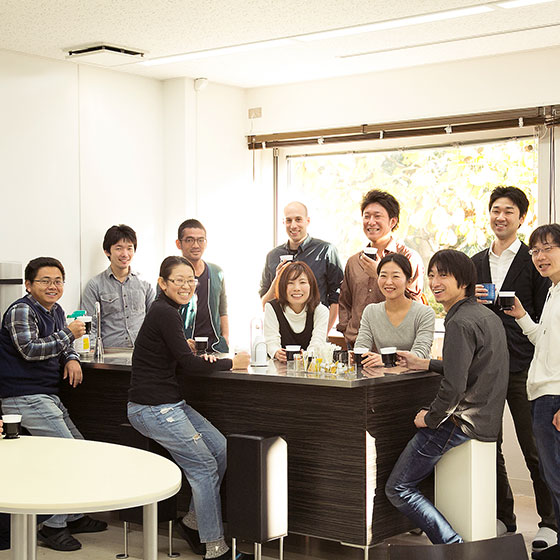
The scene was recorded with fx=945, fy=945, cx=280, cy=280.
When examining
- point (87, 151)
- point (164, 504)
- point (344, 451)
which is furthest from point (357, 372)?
point (87, 151)

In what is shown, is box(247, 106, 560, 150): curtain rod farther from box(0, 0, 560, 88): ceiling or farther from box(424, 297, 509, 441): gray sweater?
box(424, 297, 509, 441): gray sweater

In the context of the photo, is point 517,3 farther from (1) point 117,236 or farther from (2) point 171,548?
(2) point 171,548

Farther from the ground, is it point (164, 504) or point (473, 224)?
point (473, 224)

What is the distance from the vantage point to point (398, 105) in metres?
6.68

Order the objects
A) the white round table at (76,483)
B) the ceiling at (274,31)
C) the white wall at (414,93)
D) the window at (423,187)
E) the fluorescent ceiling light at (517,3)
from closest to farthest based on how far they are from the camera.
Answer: the white round table at (76,483), the fluorescent ceiling light at (517,3), the ceiling at (274,31), the white wall at (414,93), the window at (423,187)

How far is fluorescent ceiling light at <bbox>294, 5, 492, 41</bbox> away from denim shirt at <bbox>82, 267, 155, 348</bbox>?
6.39 ft

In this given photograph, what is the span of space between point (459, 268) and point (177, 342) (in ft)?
4.47

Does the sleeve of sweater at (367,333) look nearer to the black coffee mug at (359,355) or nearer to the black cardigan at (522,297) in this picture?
the black coffee mug at (359,355)

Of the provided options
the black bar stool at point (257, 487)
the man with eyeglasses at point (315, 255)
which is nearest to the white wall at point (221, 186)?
the man with eyeglasses at point (315, 255)

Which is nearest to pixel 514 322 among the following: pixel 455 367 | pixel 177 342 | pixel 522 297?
pixel 522 297

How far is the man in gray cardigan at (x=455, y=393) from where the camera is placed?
411cm

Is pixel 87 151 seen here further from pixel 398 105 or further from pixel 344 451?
pixel 344 451

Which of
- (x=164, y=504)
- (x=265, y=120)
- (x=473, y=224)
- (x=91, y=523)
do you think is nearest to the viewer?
(x=164, y=504)

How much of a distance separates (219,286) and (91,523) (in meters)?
1.78
